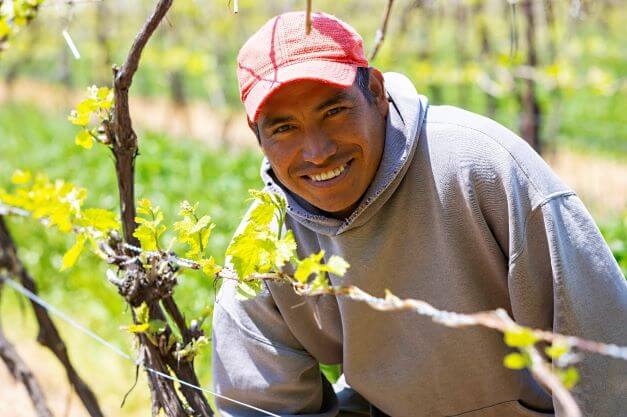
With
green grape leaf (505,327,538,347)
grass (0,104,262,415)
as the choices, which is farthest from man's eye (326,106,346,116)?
grass (0,104,262,415)

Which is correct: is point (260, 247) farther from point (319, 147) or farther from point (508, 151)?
point (508, 151)

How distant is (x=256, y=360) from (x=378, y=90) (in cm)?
78

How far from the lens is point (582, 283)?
1.87m

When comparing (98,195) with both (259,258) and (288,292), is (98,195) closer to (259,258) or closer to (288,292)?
(288,292)

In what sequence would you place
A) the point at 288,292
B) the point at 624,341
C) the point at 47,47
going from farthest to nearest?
the point at 47,47
the point at 288,292
the point at 624,341

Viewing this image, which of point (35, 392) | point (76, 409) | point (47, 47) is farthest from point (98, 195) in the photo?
point (47, 47)

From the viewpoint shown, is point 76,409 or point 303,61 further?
point 76,409

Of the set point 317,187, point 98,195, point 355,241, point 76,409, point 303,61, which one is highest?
point 303,61

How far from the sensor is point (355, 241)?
6.87ft

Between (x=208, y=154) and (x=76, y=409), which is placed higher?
(x=208, y=154)

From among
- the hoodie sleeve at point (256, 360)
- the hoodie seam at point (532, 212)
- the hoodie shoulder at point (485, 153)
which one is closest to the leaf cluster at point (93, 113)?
the hoodie sleeve at point (256, 360)

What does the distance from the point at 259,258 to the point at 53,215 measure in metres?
0.41

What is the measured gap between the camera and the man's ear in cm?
205

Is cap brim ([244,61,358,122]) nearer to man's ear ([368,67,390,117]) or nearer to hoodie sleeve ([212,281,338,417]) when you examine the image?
man's ear ([368,67,390,117])
